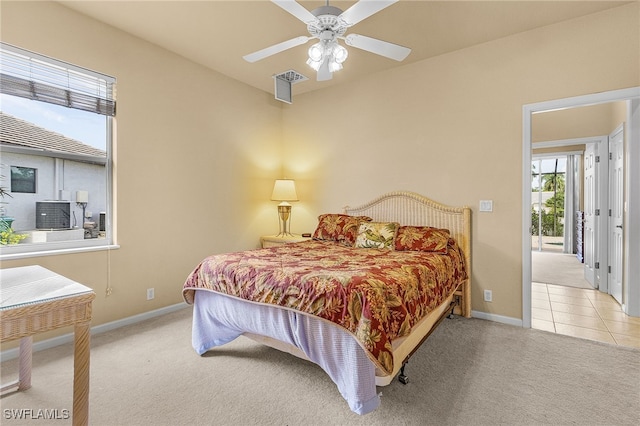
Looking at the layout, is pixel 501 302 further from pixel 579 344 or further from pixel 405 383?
pixel 405 383

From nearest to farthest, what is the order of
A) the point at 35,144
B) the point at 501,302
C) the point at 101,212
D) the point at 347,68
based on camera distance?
the point at 35,144 < the point at 101,212 < the point at 501,302 < the point at 347,68

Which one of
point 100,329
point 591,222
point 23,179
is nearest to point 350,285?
point 100,329

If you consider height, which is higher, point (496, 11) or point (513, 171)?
point (496, 11)

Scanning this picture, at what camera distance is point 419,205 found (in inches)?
150

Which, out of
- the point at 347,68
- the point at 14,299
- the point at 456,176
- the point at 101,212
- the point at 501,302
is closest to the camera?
the point at 14,299

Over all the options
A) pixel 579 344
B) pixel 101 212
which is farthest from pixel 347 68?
pixel 579 344

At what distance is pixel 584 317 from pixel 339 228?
2748 millimetres

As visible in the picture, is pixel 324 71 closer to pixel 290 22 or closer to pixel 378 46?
pixel 378 46

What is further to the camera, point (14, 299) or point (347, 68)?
point (347, 68)

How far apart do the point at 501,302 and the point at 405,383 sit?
1.79 metres

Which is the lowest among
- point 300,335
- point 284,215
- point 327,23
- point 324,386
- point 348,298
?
point 324,386

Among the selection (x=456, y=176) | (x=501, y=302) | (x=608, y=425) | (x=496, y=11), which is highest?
(x=496, y=11)

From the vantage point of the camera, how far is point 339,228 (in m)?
3.87

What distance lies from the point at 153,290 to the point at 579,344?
406cm
